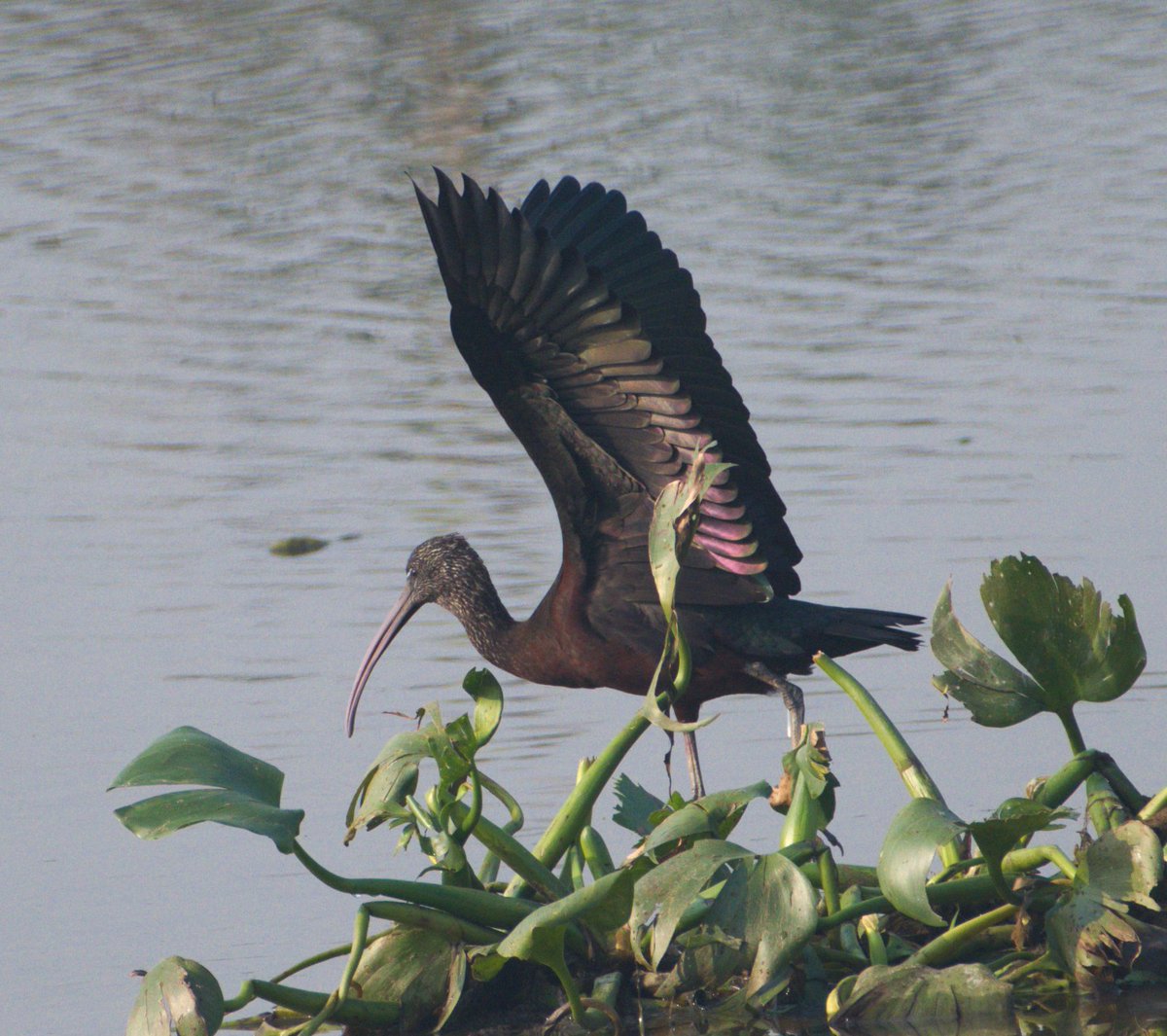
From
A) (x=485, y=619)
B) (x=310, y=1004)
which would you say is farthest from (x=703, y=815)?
(x=485, y=619)

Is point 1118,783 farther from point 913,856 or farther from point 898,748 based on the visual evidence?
point 913,856

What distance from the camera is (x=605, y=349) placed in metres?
5.16

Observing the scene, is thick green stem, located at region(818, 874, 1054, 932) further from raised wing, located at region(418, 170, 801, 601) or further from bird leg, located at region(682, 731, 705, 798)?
raised wing, located at region(418, 170, 801, 601)

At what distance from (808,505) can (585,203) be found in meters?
2.54

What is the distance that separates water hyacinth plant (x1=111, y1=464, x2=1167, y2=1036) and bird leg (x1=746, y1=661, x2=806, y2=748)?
1.07 metres

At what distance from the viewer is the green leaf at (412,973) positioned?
13.8 ft

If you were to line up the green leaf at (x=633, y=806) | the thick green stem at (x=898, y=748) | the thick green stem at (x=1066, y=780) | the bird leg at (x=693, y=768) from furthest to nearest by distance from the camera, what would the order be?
the bird leg at (x=693, y=768) → the green leaf at (x=633, y=806) → the thick green stem at (x=898, y=748) → the thick green stem at (x=1066, y=780)

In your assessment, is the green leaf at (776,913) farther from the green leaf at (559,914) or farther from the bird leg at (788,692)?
the bird leg at (788,692)

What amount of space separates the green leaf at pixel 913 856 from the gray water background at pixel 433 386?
3.31ft

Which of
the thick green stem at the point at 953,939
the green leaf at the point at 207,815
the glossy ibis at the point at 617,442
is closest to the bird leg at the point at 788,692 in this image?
the glossy ibis at the point at 617,442

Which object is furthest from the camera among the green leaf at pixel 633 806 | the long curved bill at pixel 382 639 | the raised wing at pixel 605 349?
the long curved bill at pixel 382 639

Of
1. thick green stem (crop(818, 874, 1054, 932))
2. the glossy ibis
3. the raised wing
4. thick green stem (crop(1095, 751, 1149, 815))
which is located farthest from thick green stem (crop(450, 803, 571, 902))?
the raised wing

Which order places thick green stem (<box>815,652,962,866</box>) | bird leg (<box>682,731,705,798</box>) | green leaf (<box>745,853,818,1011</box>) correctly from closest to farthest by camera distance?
1. green leaf (<box>745,853,818,1011</box>)
2. thick green stem (<box>815,652,962,866</box>)
3. bird leg (<box>682,731,705,798</box>)

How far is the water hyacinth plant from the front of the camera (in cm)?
392
